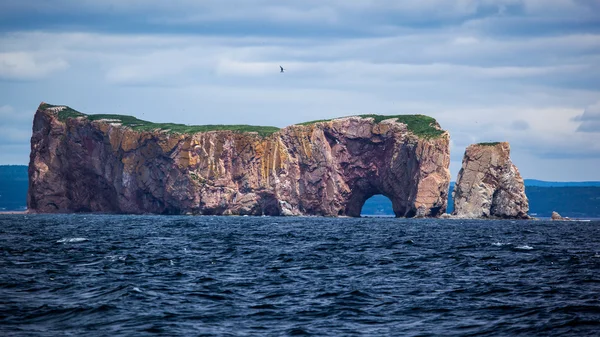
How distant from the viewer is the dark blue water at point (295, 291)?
2745 cm

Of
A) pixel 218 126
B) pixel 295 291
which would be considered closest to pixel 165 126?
pixel 218 126

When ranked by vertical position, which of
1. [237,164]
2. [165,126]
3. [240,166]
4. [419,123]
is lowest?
[240,166]

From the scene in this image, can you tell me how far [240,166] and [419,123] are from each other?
40.6m

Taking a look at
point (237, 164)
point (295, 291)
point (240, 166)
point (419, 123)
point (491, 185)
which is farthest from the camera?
point (237, 164)

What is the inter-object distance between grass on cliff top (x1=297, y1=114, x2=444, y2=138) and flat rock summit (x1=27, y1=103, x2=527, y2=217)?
0.21m

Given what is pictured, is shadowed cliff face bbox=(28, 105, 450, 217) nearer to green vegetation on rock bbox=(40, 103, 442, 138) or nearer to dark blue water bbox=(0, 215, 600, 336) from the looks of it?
green vegetation on rock bbox=(40, 103, 442, 138)

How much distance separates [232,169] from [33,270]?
128m

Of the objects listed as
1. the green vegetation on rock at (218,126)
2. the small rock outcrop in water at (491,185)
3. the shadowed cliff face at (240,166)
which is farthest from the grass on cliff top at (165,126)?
the small rock outcrop in water at (491,185)

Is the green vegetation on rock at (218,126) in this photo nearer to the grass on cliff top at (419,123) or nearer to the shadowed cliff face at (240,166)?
the grass on cliff top at (419,123)

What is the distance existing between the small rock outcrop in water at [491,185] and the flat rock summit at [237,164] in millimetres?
5063

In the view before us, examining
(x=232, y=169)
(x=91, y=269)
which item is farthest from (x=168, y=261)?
(x=232, y=169)

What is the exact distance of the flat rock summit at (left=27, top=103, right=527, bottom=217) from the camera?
534 ft

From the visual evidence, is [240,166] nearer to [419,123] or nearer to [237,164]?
[237,164]

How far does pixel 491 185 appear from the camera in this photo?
15238 centimetres
